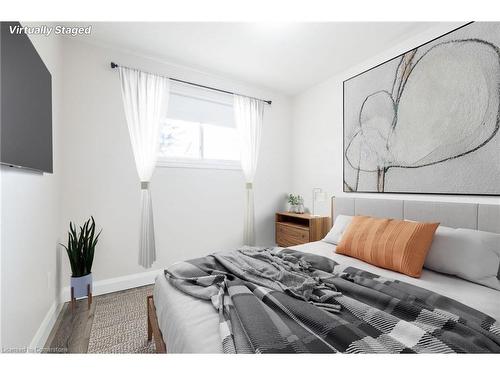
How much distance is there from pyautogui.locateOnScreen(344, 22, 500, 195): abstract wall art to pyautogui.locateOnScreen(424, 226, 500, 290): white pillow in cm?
46

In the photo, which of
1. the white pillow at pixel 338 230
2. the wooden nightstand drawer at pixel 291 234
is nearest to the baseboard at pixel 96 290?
the wooden nightstand drawer at pixel 291 234

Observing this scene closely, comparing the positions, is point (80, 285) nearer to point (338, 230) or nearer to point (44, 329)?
point (44, 329)

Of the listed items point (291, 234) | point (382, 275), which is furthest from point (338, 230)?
point (291, 234)

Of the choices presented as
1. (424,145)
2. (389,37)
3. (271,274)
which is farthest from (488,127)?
(271,274)

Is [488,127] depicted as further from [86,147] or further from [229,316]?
[86,147]

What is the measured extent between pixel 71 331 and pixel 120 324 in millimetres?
351

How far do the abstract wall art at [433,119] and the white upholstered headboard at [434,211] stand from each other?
14 centimetres

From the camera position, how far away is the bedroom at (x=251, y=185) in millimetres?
1135

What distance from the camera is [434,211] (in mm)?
2021

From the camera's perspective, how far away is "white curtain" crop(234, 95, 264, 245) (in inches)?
130

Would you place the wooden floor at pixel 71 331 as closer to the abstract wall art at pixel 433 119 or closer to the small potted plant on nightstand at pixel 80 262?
the small potted plant on nightstand at pixel 80 262

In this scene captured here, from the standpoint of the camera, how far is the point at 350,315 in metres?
1.08

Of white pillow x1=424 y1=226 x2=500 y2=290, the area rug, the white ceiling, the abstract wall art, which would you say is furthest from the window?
white pillow x1=424 y1=226 x2=500 y2=290
